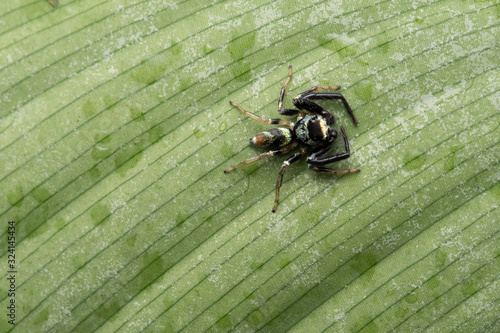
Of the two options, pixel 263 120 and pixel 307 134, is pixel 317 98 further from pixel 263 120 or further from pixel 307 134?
pixel 263 120

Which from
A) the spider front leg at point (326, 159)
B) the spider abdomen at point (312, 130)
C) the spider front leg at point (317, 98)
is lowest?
the spider front leg at point (326, 159)

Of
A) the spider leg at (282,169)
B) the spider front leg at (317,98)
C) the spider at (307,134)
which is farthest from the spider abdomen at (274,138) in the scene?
the spider front leg at (317,98)

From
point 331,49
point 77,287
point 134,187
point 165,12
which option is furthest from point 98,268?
point 331,49

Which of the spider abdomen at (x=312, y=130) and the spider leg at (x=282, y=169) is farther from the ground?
the spider abdomen at (x=312, y=130)

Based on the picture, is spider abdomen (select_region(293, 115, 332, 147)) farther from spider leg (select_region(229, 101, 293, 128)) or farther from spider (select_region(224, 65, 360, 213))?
spider leg (select_region(229, 101, 293, 128))

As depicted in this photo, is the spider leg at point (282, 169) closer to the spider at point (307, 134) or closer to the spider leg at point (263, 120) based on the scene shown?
the spider at point (307, 134)

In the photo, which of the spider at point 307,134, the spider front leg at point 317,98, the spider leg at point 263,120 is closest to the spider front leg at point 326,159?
the spider at point 307,134

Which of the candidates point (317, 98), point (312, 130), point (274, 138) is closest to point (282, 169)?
point (274, 138)

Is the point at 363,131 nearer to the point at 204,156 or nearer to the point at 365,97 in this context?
the point at 365,97
